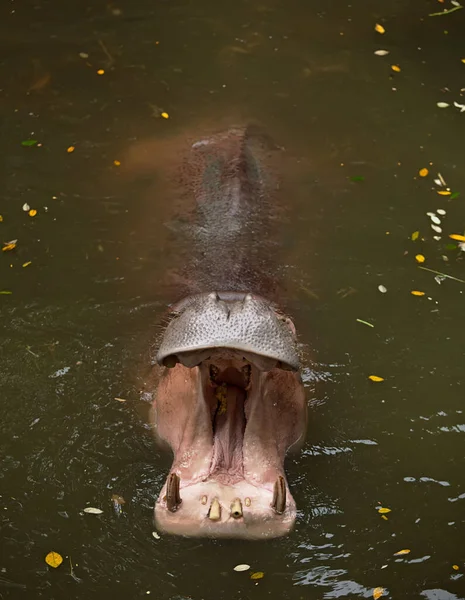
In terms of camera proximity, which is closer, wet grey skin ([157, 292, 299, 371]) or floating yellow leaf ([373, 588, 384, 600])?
wet grey skin ([157, 292, 299, 371])

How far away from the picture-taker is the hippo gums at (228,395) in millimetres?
3957

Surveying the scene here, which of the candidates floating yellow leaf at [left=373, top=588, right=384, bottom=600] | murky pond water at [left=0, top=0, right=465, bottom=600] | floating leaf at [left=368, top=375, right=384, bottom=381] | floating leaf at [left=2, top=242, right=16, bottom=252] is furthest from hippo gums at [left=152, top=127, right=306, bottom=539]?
floating leaf at [left=2, top=242, right=16, bottom=252]

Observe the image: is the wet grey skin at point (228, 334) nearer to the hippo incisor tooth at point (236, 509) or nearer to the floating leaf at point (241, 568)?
the hippo incisor tooth at point (236, 509)

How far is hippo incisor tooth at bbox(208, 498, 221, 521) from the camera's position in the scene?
397 centimetres

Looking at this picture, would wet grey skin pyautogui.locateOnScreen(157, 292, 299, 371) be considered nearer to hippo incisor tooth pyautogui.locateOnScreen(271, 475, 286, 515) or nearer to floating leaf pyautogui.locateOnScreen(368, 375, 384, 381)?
hippo incisor tooth pyautogui.locateOnScreen(271, 475, 286, 515)

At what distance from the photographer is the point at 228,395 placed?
4555 millimetres

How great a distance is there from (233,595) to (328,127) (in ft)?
13.7

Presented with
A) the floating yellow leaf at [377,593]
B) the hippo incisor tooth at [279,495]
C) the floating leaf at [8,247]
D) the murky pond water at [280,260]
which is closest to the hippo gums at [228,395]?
the hippo incisor tooth at [279,495]

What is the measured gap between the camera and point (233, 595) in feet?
13.9

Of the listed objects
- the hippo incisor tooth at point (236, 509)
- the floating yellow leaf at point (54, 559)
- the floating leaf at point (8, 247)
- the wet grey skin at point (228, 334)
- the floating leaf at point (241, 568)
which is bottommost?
the floating leaf at point (241, 568)

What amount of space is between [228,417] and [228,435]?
10 centimetres

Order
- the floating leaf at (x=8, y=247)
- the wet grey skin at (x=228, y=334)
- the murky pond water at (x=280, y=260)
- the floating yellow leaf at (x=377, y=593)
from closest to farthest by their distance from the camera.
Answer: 1. the wet grey skin at (x=228, y=334)
2. the floating yellow leaf at (x=377, y=593)
3. the murky pond water at (x=280, y=260)
4. the floating leaf at (x=8, y=247)

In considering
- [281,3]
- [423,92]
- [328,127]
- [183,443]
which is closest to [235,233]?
[183,443]

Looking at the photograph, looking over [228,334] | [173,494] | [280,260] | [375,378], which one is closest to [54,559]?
[173,494]
